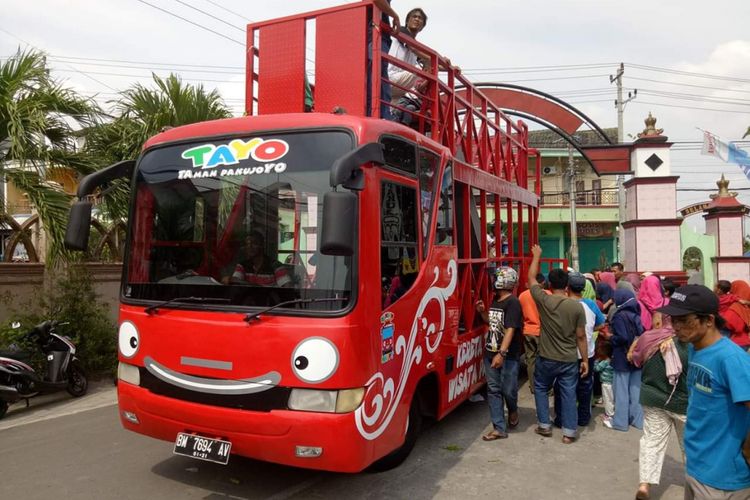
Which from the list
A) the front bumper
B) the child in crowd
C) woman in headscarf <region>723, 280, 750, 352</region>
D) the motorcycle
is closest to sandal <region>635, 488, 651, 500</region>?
the child in crowd

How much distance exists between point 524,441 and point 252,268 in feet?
11.1

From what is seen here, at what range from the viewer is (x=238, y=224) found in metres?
3.76

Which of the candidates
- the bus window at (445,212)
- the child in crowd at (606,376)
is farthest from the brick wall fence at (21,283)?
the child in crowd at (606,376)

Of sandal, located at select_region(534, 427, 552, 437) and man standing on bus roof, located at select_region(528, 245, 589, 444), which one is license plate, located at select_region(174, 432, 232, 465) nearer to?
man standing on bus roof, located at select_region(528, 245, 589, 444)

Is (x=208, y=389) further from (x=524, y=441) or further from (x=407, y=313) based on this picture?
(x=524, y=441)

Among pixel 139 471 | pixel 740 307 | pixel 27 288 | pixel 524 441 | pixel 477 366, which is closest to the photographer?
pixel 139 471

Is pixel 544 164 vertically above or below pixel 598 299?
above

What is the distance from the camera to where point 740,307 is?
23.1 ft

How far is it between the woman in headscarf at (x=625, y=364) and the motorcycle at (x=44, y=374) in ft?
22.2

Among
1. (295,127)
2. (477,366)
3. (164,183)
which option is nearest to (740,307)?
(477,366)

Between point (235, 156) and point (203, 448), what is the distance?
6.56 ft

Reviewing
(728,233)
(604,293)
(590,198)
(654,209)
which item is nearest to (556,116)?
(654,209)

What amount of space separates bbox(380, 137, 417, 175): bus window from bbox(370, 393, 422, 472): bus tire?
1.91 m

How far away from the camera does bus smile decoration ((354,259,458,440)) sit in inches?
138
